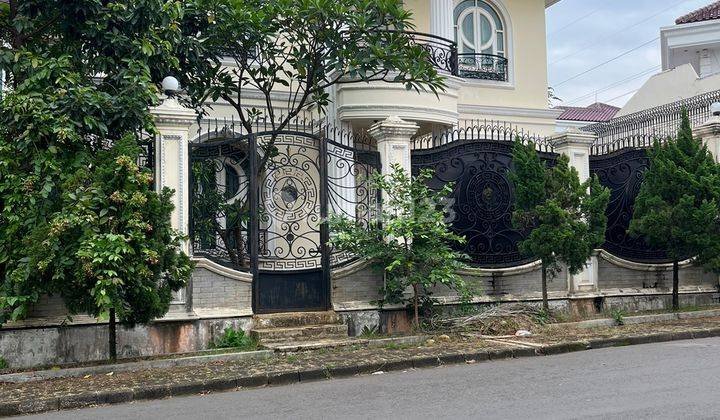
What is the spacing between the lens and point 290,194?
10.8 m

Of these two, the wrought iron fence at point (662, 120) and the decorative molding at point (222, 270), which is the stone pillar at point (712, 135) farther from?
the decorative molding at point (222, 270)

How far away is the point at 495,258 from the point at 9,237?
23.3 feet

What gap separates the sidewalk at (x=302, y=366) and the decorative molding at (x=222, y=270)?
1.44 metres

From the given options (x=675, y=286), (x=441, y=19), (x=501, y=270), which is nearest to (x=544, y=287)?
(x=501, y=270)

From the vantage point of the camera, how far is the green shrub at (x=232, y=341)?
9656 mm

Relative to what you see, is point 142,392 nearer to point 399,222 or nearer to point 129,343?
point 129,343

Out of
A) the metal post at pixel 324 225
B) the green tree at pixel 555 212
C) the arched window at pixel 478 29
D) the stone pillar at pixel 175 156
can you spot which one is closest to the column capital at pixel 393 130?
the metal post at pixel 324 225

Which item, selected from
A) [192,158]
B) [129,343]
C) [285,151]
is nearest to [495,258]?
[285,151]

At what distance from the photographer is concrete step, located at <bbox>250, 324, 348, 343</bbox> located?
386 inches

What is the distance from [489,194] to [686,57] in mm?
17281

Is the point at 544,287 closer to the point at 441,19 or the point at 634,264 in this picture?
the point at 634,264

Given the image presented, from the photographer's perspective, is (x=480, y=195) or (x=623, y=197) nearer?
(x=480, y=195)

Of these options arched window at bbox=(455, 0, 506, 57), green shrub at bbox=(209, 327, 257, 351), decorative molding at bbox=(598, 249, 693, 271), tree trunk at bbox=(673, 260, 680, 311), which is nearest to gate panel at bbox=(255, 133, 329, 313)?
green shrub at bbox=(209, 327, 257, 351)

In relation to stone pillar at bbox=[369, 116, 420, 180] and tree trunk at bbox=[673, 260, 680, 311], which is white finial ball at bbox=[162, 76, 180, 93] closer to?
stone pillar at bbox=[369, 116, 420, 180]
